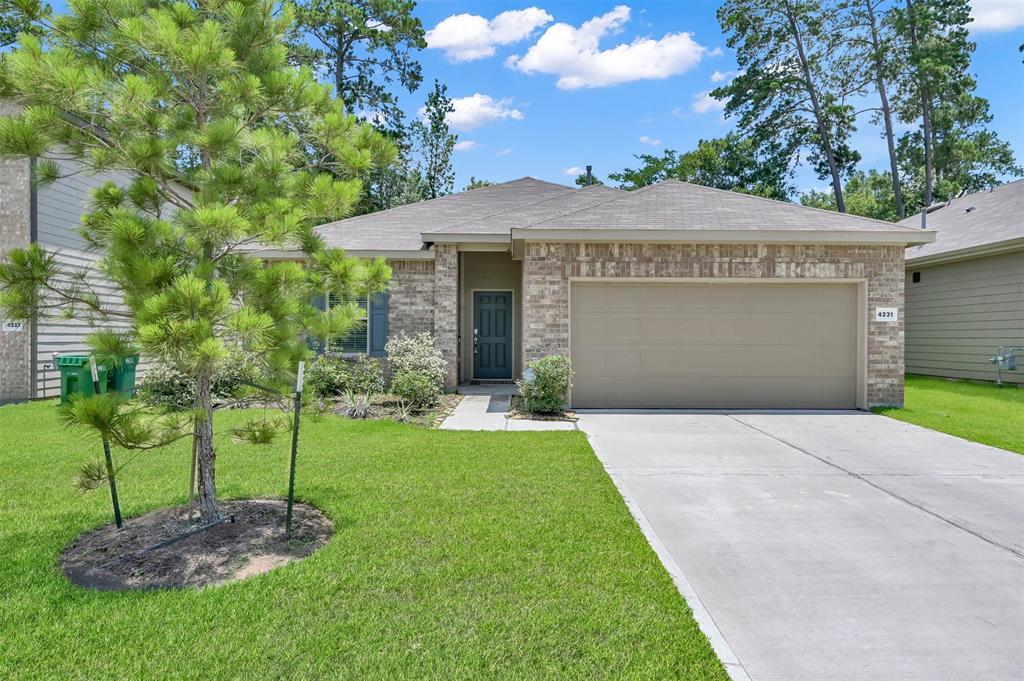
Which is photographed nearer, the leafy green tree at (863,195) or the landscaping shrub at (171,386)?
the landscaping shrub at (171,386)

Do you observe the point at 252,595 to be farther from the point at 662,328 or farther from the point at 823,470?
the point at 662,328

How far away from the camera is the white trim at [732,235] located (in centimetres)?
903

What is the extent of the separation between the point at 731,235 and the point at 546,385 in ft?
11.9

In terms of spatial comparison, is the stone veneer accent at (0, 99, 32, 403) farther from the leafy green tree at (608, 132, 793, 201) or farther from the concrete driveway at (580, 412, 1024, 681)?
the leafy green tree at (608, 132, 793, 201)

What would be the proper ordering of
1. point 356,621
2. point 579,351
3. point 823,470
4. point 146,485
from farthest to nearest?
point 579,351 → point 823,470 → point 146,485 → point 356,621

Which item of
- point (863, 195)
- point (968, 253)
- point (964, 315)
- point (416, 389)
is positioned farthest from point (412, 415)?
point (863, 195)

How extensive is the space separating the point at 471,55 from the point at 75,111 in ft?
68.3

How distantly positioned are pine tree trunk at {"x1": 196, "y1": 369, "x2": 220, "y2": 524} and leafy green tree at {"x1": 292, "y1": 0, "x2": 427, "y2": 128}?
21.8m

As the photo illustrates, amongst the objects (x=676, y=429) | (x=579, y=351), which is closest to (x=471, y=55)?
(x=579, y=351)

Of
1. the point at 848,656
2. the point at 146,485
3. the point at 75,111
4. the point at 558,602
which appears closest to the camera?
the point at 848,656

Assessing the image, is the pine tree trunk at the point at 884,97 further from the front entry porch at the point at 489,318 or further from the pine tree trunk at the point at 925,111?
the front entry porch at the point at 489,318

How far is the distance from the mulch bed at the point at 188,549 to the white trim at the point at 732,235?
5927 millimetres

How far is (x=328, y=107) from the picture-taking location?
411 cm

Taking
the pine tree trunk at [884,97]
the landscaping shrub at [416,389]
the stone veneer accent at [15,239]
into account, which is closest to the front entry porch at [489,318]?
the landscaping shrub at [416,389]
